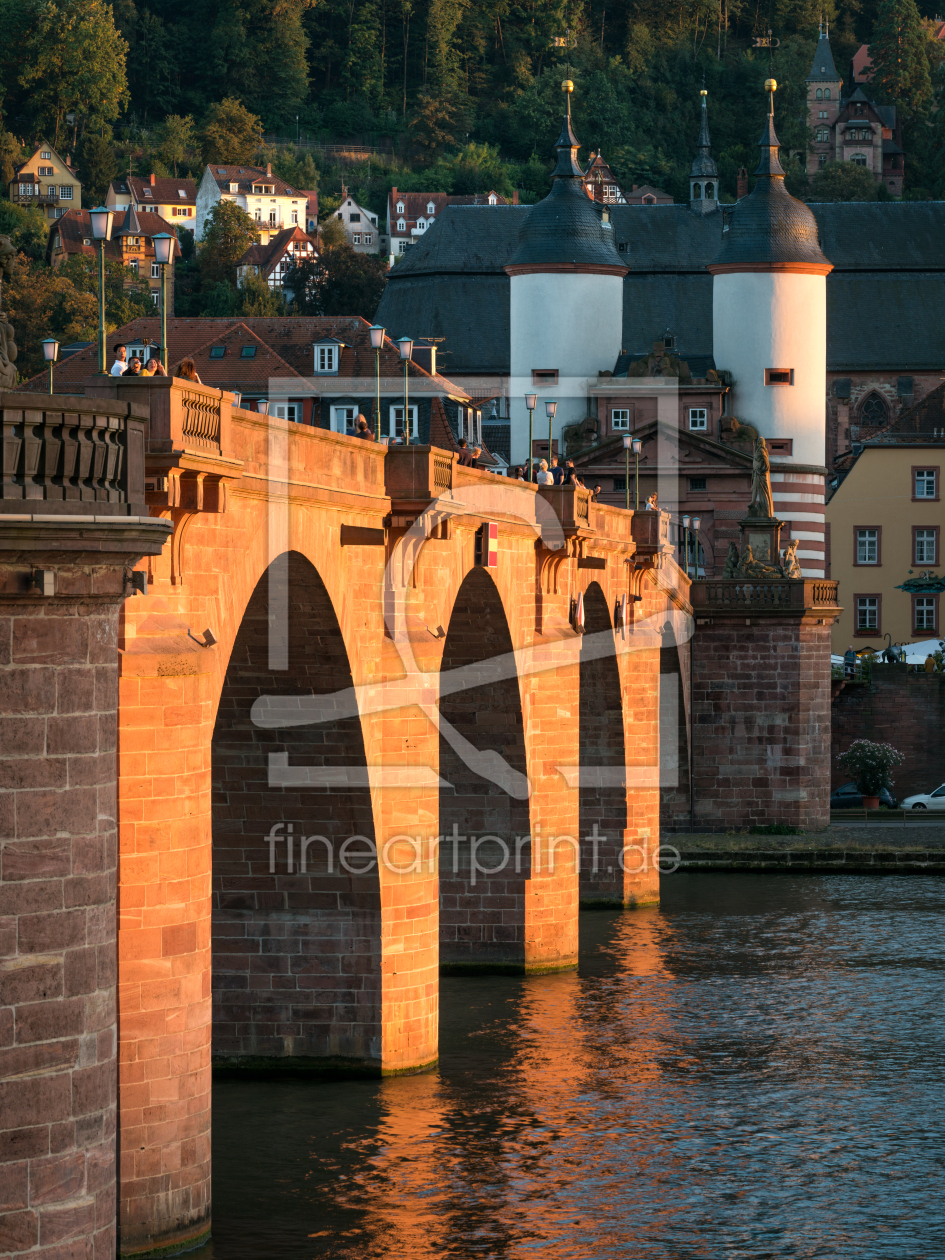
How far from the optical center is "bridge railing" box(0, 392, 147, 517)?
48.1 ft

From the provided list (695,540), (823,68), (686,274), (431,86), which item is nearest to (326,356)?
(695,540)

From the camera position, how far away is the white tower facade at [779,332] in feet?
259

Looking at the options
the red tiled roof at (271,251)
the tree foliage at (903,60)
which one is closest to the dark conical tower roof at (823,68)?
the tree foliage at (903,60)

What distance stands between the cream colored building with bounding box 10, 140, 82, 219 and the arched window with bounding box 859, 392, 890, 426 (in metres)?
67.5

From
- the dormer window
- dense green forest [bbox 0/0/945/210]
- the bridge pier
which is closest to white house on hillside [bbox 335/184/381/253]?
dense green forest [bbox 0/0/945/210]

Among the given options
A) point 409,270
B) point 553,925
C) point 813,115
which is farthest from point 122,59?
point 553,925

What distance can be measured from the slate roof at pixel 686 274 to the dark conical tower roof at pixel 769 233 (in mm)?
15050

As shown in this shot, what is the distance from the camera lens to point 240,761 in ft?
91.6

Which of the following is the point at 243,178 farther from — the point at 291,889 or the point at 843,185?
the point at 291,889

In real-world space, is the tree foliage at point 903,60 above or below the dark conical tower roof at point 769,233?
above

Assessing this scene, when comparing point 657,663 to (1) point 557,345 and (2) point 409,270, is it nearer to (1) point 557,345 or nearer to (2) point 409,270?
(1) point 557,345

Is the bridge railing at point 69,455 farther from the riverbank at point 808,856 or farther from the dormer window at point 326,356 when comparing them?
the dormer window at point 326,356

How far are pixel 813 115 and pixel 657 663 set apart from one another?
13225cm

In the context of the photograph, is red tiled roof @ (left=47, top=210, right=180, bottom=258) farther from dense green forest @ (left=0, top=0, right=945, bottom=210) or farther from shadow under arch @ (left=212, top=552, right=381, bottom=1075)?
shadow under arch @ (left=212, top=552, right=381, bottom=1075)
